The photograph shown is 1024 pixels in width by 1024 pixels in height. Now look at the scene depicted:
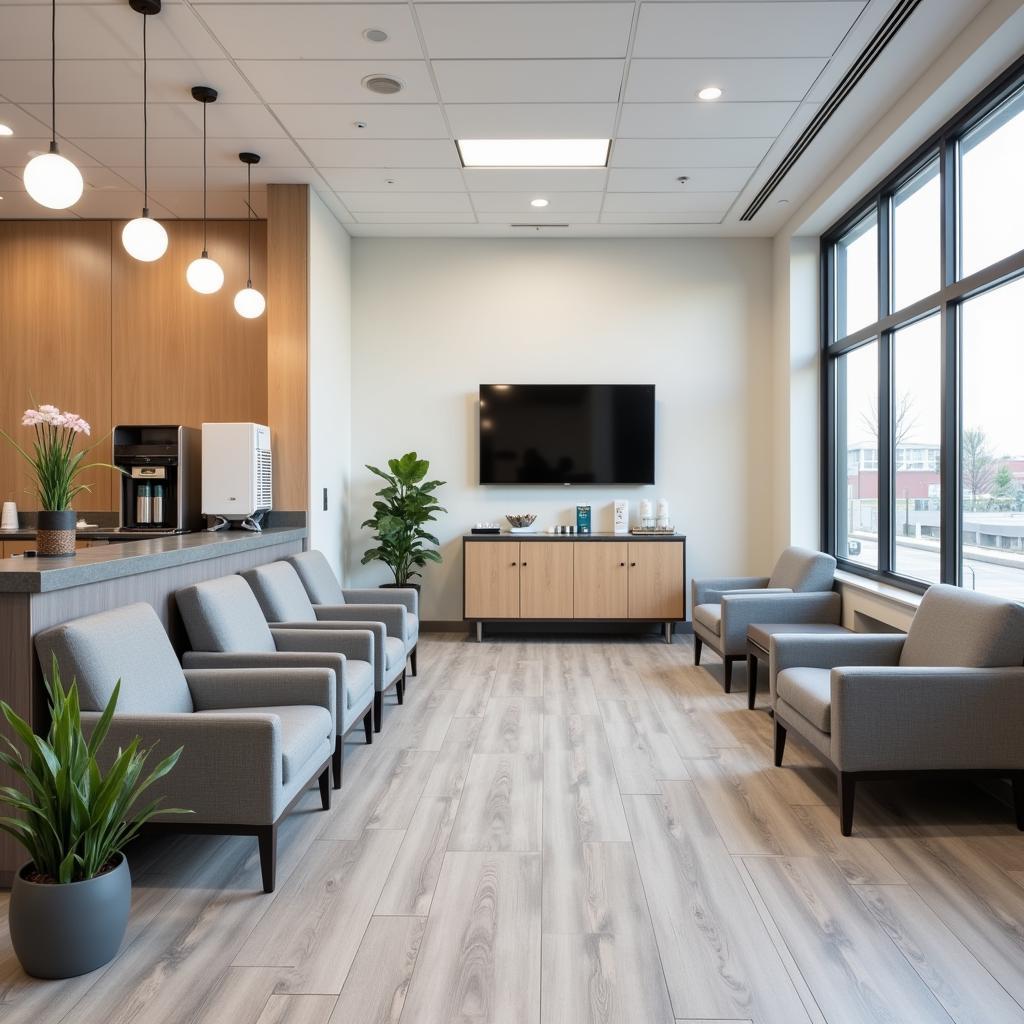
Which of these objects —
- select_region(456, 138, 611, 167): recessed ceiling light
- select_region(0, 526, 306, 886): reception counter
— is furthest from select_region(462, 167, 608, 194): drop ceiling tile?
select_region(0, 526, 306, 886): reception counter

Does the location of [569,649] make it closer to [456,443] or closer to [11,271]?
[456,443]

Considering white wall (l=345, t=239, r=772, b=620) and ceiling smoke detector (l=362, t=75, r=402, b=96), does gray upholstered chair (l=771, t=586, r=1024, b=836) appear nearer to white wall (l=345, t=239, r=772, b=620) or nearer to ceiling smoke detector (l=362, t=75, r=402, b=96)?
ceiling smoke detector (l=362, t=75, r=402, b=96)

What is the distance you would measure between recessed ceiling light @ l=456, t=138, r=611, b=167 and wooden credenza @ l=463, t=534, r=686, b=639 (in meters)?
2.50

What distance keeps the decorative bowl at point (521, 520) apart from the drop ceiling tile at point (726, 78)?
3041 millimetres

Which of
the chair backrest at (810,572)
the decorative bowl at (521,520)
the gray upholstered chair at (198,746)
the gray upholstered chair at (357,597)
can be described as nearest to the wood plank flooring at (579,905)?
the gray upholstered chair at (198,746)

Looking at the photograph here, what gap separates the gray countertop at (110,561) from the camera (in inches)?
87.3

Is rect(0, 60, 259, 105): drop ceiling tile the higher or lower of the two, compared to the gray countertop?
higher

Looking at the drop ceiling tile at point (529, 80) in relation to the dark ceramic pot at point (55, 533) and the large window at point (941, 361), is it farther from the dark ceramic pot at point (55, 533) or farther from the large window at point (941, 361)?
the dark ceramic pot at point (55, 533)

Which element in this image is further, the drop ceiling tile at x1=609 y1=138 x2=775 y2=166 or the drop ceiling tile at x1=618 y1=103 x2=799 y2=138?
the drop ceiling tile at x1=609 y1=138 x2=775 y2=166

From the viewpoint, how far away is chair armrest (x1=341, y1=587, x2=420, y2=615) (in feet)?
15.1

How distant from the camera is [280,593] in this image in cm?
372

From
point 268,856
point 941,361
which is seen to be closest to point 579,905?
point 268,856

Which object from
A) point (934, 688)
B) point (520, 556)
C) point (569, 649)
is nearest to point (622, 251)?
point (520, 556)

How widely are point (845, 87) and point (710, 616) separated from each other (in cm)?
288
